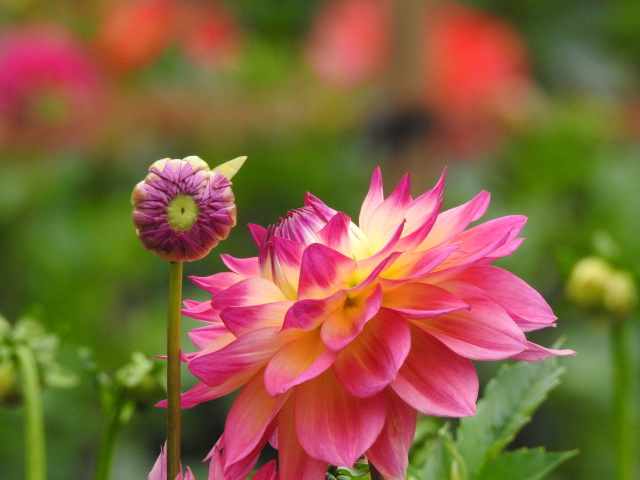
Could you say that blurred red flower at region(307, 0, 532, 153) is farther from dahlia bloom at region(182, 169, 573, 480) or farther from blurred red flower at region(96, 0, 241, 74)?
dahlia bloom at region(182, 169, 573, 480)

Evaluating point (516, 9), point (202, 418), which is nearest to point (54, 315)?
point (202, 418)

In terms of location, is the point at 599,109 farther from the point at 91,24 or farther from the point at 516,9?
the point at 91,24

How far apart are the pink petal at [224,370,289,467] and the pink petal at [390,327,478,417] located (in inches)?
1.6

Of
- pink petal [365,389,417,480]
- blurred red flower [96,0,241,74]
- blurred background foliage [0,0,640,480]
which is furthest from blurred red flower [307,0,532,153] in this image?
pink petal [365,389,417,480]

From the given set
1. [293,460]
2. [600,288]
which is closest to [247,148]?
[600,288]

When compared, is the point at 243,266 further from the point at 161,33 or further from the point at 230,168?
the point at 161,33

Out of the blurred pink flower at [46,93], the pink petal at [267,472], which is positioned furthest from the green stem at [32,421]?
the blurred pink flower at [46,93]

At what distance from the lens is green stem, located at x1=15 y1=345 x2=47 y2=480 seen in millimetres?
396

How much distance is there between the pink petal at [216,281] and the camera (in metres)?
0.35

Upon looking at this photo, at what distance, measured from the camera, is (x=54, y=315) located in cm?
135

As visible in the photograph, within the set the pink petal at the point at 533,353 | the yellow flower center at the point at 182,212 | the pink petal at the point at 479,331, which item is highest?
the yellow flower center at the point at 182,212

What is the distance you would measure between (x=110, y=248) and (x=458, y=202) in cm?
55

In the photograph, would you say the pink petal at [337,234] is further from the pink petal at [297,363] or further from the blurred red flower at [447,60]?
the blurred red flower at [447,60]

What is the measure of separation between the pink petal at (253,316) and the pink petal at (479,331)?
5 cm
